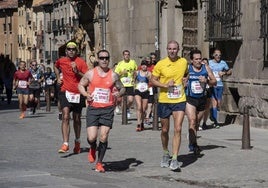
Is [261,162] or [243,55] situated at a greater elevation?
[243,55]

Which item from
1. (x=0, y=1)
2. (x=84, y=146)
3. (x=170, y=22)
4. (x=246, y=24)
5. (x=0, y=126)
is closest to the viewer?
(x=84, y=146)

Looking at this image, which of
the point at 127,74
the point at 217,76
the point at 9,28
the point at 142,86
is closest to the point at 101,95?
the point at 142,86

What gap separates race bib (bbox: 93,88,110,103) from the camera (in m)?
12.9

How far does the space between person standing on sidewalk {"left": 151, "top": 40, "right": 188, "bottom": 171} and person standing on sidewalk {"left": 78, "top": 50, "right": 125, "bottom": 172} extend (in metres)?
0.61

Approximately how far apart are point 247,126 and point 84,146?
3.17m

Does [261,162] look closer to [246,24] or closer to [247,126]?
[247,126]

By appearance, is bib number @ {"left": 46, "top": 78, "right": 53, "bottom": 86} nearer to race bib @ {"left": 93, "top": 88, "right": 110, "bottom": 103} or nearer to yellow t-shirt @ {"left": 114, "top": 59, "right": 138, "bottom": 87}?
yellow t-shirt @ {"left": 114, "top": 59, "right": 138, "bottom": 87}

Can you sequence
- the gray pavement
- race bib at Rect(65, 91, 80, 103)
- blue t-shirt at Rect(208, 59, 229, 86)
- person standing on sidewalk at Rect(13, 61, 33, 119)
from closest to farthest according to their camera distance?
the gray pavement
race bib at Rect(65, 91, 80, 103)
blue t-shirt at Rect(208, 59, 229, 86)
person standing on sidewalk at Rect(13, 61, 33, 119)

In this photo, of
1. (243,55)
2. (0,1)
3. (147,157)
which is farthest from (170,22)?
(0,1)

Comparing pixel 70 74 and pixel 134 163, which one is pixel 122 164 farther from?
pixel 70 74

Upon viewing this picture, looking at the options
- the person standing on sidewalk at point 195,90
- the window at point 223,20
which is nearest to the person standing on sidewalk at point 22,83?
the window at point 223,20

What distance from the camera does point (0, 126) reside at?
73.3ft

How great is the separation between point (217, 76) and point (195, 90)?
5989 mm

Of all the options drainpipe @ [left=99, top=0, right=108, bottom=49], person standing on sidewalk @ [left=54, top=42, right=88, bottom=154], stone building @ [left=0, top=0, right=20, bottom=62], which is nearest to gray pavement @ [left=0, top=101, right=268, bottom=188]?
person standing on sidewalk @ [left=54, top=42, right=88, bottom=154]
